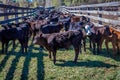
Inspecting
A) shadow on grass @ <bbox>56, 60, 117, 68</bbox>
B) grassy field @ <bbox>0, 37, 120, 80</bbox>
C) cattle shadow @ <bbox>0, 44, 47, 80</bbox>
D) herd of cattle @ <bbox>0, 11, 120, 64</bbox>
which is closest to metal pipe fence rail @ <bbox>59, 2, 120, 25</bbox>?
herd of cattle @ <bbox>0, 11, 120, 64</bbox>

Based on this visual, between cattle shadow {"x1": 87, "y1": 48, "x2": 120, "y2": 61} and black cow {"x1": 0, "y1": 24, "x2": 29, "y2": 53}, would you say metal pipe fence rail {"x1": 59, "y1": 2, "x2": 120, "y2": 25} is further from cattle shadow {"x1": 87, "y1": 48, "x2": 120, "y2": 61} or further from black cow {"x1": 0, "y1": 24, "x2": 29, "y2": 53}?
black cow {"x1": 0, "y1": 24, "x2": 29, "y2": 53}

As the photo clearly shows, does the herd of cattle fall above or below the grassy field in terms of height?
above

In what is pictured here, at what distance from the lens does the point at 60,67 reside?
24.1 feet

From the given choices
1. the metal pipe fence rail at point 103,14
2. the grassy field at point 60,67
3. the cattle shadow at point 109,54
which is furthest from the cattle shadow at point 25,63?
the metal pipe fence rail at point 103,14

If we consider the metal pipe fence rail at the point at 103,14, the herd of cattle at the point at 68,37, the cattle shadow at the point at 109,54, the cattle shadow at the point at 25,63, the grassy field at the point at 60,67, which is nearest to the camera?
the grassy field at the point at 60,67

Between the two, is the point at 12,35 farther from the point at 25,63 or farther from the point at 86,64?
the point at 86,64

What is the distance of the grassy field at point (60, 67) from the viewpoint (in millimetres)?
6613

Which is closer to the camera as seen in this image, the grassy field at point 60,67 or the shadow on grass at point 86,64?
the grassy field at point 60,67

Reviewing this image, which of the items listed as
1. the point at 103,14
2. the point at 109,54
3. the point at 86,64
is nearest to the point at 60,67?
the point at 86,64

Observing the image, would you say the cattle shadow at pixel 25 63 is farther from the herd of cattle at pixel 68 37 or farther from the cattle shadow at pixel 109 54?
the cattle shadow at pixel 109 54

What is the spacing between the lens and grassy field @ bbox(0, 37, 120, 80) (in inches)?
260

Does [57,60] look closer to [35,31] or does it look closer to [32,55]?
[32,55]

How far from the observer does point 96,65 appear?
7.41 m

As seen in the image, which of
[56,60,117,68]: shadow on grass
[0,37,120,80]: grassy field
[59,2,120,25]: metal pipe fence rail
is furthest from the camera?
[59,2,120,25]: metal pipe fence rail
